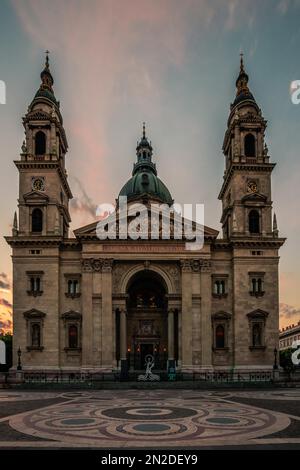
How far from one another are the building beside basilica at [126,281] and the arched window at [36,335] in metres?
0.11

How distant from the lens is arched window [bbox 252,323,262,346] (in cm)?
5800

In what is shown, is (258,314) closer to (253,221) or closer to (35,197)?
(253,221)

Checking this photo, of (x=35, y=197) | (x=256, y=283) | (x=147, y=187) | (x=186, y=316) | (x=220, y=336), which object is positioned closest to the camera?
(x=186, y=316)

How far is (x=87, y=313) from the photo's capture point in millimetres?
56812

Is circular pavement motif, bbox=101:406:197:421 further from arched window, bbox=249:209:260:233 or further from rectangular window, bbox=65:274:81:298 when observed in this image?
arched window, bbox=249:209:260:233

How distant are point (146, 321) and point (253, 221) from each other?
18.2m

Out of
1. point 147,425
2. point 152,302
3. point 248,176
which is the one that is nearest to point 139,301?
point 152,302

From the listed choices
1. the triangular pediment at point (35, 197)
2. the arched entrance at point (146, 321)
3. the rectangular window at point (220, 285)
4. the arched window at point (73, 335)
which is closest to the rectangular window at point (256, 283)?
the rectangular window at point (220, 285)

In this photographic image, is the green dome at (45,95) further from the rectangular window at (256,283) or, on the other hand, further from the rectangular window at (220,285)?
the rectangular window at (256,283)

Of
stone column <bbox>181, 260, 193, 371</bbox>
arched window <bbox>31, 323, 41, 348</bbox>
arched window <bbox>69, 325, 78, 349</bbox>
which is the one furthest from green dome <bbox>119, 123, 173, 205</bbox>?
arched window <bbox>31, 323, 41, 348</bbox>

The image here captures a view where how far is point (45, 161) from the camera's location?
60.3m

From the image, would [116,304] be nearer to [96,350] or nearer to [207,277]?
[96,350]

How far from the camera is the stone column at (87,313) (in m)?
55.9
